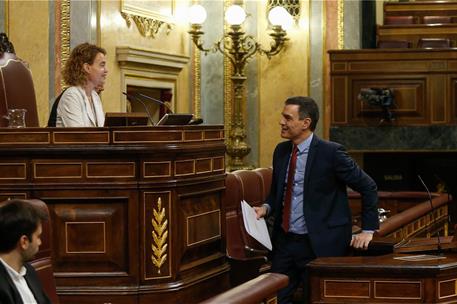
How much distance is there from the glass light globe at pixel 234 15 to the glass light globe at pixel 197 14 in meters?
0.25

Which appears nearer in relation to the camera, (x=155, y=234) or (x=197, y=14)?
(x=155, y=234)

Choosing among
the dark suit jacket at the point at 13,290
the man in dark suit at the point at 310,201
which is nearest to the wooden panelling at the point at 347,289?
the man in dark suit at the point at 310,201

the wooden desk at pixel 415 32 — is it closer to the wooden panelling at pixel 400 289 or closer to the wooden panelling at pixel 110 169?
the wooden panelling at pixel 110 169

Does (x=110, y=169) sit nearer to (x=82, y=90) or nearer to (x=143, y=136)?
(x=143, y=136)

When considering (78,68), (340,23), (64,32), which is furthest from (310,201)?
(340,23)

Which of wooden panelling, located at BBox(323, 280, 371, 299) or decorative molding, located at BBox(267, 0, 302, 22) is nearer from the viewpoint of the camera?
wooden panelling, located at BBox(323, 280, 371, 299)

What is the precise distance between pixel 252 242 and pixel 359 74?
14.8ft

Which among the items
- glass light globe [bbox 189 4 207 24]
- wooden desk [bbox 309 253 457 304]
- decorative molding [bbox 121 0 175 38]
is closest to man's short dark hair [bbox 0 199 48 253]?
wooden desk [bbox 309 253 457 304]

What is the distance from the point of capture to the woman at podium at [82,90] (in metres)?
5.37

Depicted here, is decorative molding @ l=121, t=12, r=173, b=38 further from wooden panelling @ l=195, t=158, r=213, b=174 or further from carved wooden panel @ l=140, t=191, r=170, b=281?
carved wooden panel @ l=140, t=191, r=170, b=281

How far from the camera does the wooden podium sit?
4938 millimetres

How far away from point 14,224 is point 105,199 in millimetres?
1957

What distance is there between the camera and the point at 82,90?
547 centimetres

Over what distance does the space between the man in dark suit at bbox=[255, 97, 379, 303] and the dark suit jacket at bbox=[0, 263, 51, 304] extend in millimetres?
1806
